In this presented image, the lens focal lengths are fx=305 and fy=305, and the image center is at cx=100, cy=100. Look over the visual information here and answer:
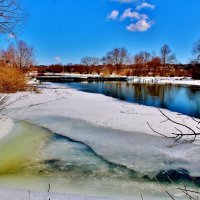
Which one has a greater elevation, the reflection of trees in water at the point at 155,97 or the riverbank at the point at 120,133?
the riverbank at the point at 120,133

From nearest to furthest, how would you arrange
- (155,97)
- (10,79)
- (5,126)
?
(5,126), (10,79), (155,97)

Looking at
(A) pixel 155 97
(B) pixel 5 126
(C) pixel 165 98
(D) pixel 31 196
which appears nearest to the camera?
(D) pixel 31 196

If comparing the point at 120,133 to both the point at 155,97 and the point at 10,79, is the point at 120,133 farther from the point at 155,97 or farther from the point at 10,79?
the point at 155,97

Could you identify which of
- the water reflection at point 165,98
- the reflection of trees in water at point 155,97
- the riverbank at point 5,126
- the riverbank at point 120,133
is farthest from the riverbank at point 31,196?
the reflection of trees in water at point 155,97

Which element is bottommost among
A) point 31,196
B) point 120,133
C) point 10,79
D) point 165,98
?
point 165,98

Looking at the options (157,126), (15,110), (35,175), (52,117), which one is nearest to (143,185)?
(35,175)

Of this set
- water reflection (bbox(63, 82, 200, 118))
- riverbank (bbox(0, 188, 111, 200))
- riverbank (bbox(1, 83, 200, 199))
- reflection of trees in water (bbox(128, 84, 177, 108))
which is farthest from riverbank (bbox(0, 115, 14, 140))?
reflection of trees in water (bbox(128, 84, 177, 108))

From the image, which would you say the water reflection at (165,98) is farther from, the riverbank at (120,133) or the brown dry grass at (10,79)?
the brown dry grass at (10,79)

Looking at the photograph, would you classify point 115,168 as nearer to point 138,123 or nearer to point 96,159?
point 96,159

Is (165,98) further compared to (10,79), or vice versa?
(165,98)

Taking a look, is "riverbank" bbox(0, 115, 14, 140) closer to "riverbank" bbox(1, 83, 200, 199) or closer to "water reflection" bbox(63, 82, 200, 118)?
"riverbank" bbox(1, 83, 200, 199)

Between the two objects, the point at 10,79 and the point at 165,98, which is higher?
the point at 10,79

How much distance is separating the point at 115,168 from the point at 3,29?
3.14m

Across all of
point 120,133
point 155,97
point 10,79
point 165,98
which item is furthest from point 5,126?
point 155,97
